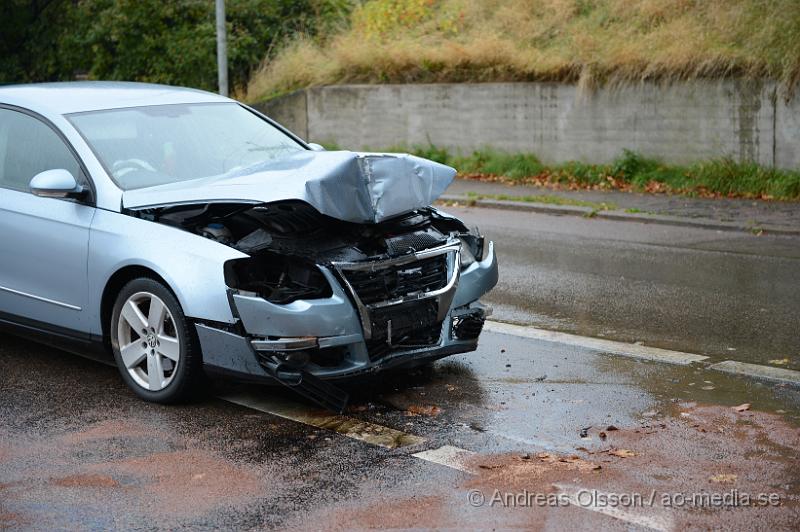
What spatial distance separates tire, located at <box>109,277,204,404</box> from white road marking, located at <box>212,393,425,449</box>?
37cm

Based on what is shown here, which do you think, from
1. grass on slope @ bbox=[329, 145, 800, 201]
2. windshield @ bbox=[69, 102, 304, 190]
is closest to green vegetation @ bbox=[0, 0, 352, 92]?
grass on slope @ bbox=[329, 145, 800, 201]

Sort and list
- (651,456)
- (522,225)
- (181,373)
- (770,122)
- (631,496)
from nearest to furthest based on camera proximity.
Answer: (631,496) → (651,456) → (181,373) → (522,225) → (770,122)

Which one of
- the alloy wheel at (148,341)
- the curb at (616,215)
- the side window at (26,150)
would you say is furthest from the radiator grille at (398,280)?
the curb at (616,215)

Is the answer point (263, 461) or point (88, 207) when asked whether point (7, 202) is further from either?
point (263, 461)

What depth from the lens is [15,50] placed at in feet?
94.3

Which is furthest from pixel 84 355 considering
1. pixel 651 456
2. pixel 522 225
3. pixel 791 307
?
pixel 522 225

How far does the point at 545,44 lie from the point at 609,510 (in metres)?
15.4

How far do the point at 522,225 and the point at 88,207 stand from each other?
7.97m

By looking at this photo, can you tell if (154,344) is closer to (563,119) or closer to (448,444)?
(448,444)

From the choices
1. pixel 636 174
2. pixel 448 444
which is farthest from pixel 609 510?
pixel 636 174

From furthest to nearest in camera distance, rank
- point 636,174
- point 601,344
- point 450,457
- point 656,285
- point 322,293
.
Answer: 1. point 636,174
2. point 656,285
3. point 601,344
4. point 322,293
5. point 450,457

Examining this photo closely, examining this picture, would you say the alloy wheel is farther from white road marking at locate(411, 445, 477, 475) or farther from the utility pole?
the utility pole

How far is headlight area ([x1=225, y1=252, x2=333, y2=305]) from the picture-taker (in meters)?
5.93

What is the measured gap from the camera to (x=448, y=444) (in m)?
5.59
